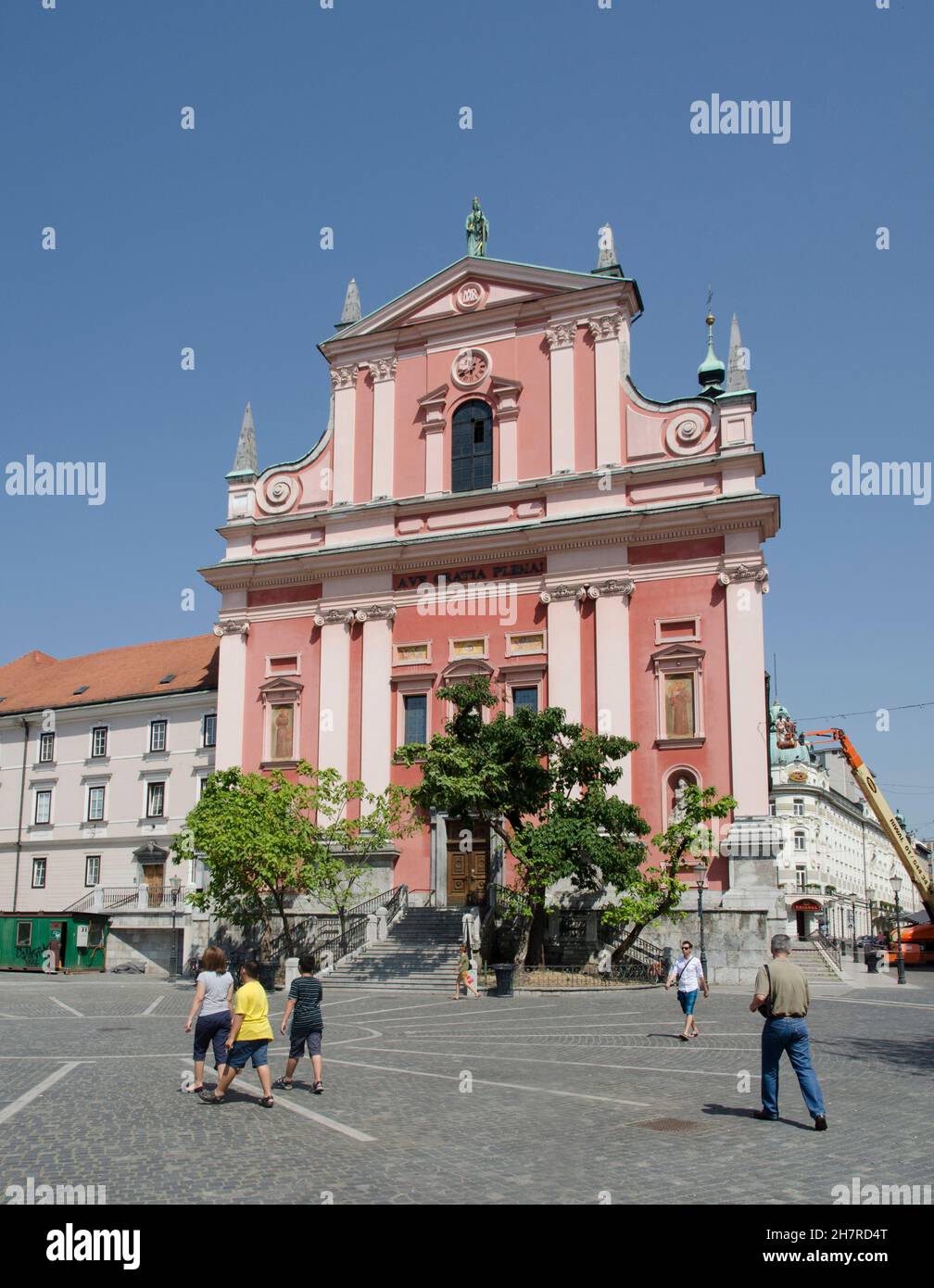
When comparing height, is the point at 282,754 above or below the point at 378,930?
above

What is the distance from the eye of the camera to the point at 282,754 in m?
39.4

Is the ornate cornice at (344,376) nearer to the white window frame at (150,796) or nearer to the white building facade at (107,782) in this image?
the white building facade at (107,782)

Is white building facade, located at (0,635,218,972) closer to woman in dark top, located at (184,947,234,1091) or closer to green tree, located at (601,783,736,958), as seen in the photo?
green tree, located at (601,783,736,958)

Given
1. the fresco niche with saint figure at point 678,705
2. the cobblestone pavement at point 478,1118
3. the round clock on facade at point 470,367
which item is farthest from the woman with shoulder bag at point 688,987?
the round clock on facade at point 470,367

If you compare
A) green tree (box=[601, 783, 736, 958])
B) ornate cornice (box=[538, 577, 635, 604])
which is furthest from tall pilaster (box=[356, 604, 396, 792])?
green tree (box=[601, 783, 736, 958])

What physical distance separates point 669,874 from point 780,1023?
65.3ft

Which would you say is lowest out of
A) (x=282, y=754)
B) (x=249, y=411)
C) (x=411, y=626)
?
(x=282, y=754)

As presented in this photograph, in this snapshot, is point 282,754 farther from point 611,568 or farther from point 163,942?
point 611,568

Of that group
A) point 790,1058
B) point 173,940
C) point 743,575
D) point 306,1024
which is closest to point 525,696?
point 743,575

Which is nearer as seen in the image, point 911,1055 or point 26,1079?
point 26,1079

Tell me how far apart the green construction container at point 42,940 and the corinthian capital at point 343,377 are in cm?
2080
